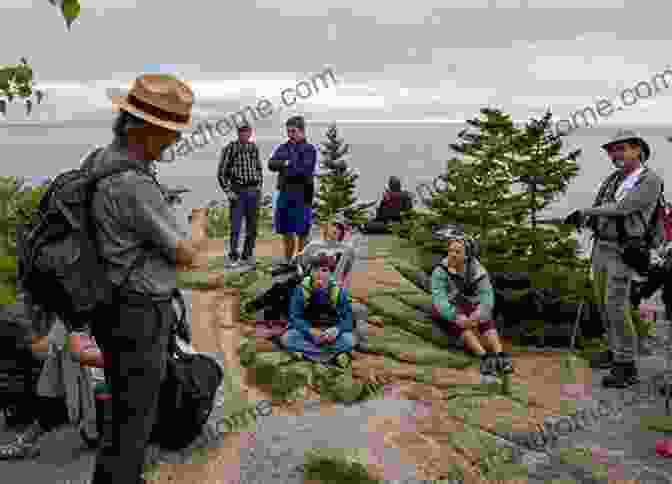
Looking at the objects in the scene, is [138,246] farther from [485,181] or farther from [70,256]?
[485,181]

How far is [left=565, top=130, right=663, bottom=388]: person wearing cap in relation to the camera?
5.84 metres

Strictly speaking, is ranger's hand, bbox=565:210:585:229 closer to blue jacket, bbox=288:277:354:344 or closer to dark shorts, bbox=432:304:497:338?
dark shorts, bbox=432:304:497:338

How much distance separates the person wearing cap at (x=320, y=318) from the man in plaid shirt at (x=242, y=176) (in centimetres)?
272

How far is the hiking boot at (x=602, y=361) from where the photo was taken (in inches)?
278

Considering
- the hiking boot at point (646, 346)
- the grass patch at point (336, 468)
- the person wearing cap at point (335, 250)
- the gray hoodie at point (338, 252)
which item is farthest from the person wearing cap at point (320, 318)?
the hiking boot at point (646, 346)

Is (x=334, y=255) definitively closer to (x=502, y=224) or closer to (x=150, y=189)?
(x=502, y=224)

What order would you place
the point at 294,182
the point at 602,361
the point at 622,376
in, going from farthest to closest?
the point at 294,182, the point at 602,361, the point at 622,376

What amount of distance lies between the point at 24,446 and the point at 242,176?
4908mm

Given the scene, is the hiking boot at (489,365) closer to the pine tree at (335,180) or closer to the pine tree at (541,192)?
the pine tree at (541,192)

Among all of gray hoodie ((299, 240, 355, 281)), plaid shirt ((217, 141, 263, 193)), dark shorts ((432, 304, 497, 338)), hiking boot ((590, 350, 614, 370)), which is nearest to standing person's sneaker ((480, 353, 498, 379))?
dark shorts ((432, 304, 497, 338))

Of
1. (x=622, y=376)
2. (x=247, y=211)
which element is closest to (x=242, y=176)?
(x=247, y=211)

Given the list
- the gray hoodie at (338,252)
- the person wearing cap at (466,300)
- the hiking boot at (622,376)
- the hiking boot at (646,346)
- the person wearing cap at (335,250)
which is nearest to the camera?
the hiking boot at (622,376)

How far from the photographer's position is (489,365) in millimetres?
6527

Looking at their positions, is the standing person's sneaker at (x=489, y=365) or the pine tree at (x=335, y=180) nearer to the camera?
the standing person's sneaker at (x=489, y=365)
